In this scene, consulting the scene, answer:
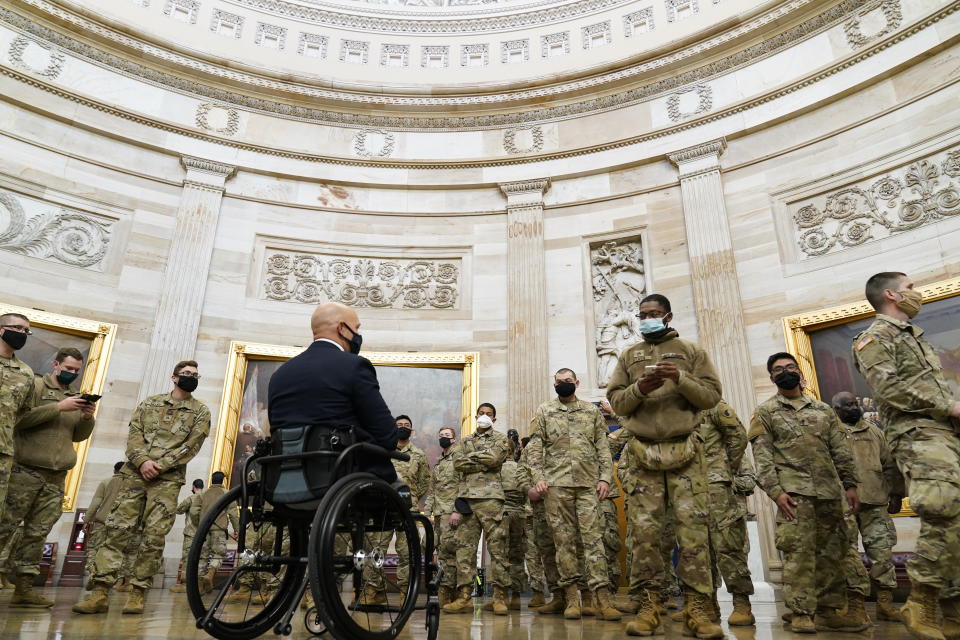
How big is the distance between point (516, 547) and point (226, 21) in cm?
1154

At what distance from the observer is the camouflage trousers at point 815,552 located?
384 centimetres

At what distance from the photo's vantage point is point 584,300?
33.6 ft

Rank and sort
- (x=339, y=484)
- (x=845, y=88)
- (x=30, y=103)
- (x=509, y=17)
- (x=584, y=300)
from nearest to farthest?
(x=339, y=484) < (x=845, y=88) < (x=30, y=103) < (x=584, y=300) < (x=509, y=17)

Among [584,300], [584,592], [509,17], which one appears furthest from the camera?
[509,17]

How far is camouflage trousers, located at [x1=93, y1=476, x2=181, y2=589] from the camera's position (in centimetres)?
427

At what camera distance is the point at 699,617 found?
3.32 metres

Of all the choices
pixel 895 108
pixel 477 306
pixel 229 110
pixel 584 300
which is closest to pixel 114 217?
pixel 229 110

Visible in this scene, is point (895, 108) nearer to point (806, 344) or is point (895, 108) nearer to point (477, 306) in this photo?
point (806, 344)

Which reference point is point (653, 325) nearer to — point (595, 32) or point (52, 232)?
point (52, 232)

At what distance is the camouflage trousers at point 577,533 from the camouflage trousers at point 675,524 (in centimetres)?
93

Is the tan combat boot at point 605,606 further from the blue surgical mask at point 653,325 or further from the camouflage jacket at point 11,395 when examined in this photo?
the camouflage jacket at point 11,395

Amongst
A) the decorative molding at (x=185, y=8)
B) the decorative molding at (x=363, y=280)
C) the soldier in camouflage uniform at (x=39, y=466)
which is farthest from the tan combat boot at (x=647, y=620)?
the decorative molding at (x=185, y=8)

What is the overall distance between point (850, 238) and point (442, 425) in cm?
665

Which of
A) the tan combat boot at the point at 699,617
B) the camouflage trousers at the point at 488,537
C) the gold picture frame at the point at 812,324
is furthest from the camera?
the gold picture frame at the point at 812,324
